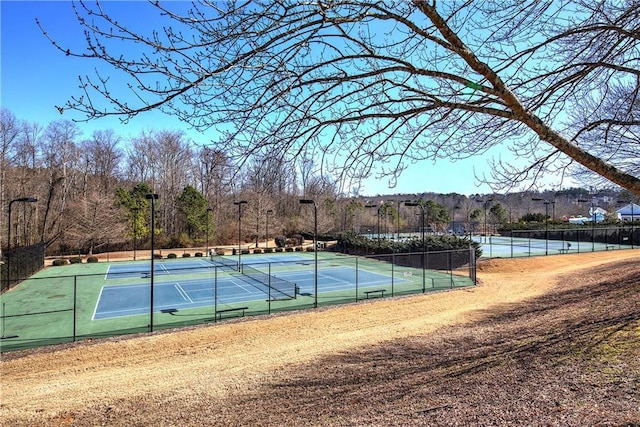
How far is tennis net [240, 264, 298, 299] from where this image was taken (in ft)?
72.3

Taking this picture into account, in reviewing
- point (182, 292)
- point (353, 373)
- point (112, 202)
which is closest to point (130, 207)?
point (112, 202)

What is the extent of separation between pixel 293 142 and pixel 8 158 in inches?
1885

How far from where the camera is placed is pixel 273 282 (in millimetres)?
26062

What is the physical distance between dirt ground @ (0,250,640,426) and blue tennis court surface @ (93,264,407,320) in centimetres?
580

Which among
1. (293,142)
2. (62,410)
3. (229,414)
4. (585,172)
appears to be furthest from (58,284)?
(585,172)

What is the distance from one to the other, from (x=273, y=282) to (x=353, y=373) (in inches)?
738

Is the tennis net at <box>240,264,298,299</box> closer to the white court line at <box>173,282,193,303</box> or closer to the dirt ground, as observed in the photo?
the white court line at <box>173,282,193,303</box>

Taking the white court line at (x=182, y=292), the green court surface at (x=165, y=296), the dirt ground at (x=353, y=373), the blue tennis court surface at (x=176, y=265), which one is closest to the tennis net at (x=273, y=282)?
the green court surface at (x=165, y=296)

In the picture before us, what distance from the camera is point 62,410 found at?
23.8ft

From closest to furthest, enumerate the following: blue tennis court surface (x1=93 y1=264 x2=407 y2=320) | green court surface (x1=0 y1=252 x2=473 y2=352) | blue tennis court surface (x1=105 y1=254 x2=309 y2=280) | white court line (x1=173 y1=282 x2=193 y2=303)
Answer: green court surface (x1=0 y1=252 x2=473 y2=352), blue tennis court surface (x1=93 y1=264 x2=407 y2=320), white court line (x1=173 y1=282 x2=193 y2=303), blue tennis court surface (x1=105 y1=254 x2=309 y2=280)

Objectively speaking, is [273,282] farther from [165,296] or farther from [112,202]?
[112,202]

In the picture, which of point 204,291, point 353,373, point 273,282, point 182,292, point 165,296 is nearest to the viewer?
point 353,373

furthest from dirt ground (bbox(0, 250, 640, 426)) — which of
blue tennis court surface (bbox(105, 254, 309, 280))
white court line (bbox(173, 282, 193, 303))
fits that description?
blue tennis court surface (bbox(105, 254, 309, 280))

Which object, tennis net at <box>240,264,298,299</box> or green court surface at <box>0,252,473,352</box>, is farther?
tennis net at <box>240,264,298,299</box>
